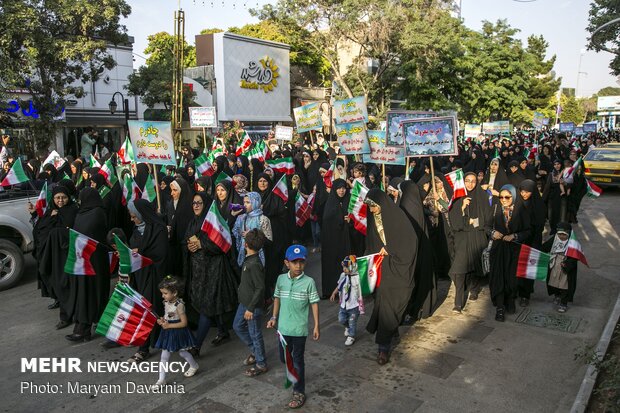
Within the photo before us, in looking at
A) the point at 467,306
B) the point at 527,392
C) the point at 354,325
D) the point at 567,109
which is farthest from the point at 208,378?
the point at 567,109

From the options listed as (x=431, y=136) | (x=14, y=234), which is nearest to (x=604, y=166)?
(x=431, y=136)

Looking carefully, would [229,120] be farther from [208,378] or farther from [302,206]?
[208,378]

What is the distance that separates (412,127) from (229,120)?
2363 centimetres

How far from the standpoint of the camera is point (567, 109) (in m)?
63.7

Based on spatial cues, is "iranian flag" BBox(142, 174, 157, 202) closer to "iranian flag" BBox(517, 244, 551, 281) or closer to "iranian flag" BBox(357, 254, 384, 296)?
"iranian flag" BBox(357, 254, 384, 296)

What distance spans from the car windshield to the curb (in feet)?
44.7

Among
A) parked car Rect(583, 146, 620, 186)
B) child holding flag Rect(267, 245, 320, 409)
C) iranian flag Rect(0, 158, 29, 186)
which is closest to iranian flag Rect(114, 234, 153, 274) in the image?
child holding flag Rect(267, 245, 320, 409)

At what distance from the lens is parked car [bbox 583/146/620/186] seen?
1716 centimetres

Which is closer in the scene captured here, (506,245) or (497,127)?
(506,245)

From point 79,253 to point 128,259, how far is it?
898 mm

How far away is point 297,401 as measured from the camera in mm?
4348

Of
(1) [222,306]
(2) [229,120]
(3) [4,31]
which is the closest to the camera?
(1) [222,306]

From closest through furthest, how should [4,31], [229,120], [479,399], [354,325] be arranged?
[479,399] → [354,325] → [4,31] → [229,120]

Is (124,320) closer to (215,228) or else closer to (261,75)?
(215,228)
